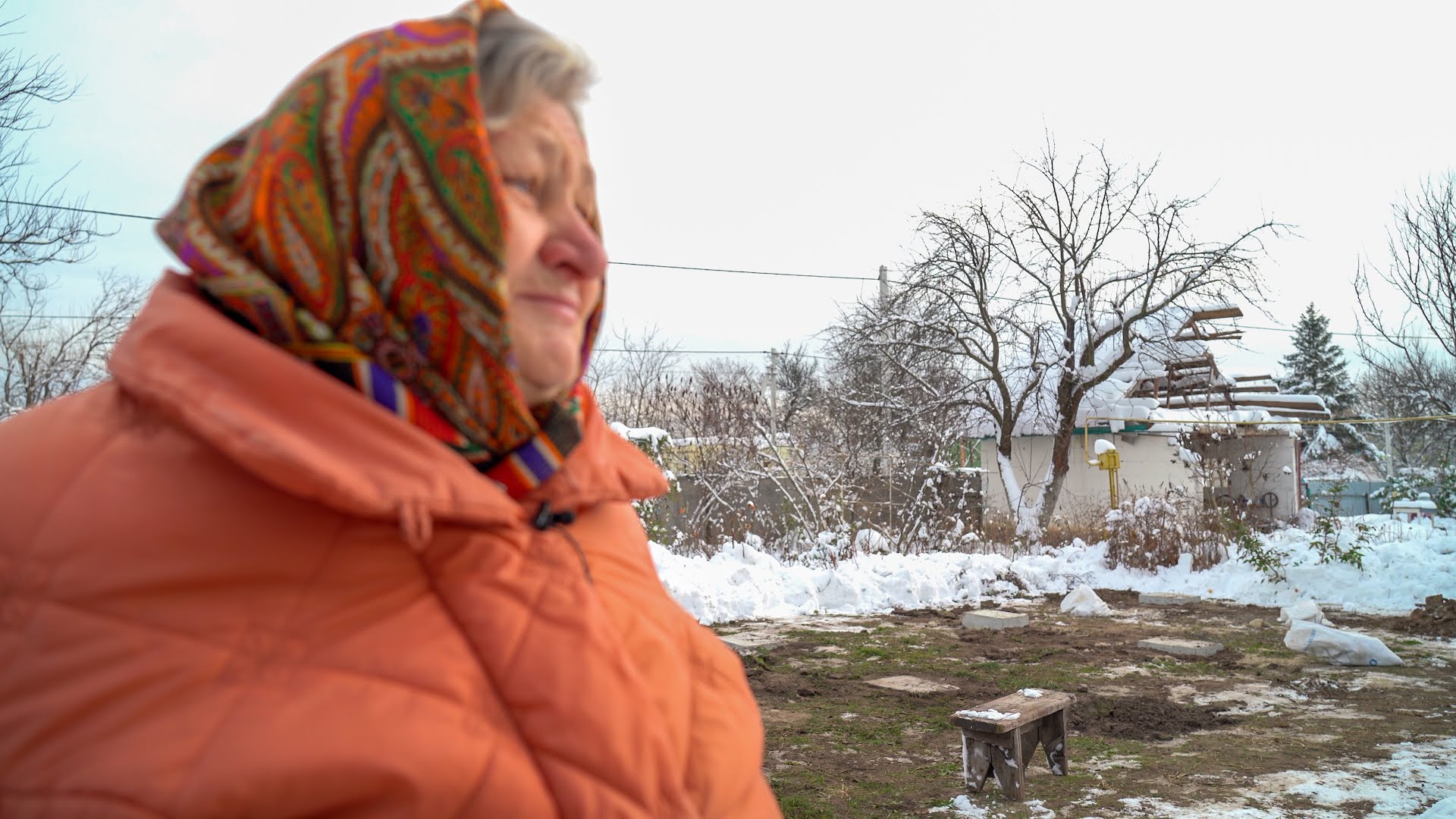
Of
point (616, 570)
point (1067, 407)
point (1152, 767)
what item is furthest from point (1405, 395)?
point (616, 570)

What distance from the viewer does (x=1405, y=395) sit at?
2623cm

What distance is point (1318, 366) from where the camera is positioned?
4338 cm

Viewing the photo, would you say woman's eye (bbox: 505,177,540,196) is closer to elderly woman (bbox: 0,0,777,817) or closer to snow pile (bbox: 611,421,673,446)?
elderly woman (bbox: 0,0,777,817)

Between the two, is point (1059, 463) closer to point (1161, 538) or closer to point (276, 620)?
point (1161, 538)

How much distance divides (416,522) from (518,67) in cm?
63

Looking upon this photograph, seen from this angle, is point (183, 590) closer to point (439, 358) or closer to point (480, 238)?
point (439, 358)

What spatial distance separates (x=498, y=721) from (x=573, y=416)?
18.1 inches

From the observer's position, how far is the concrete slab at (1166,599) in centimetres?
1105

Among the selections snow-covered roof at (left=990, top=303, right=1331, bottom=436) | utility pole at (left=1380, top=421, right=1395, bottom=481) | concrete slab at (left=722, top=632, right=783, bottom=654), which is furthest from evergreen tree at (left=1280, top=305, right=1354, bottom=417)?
concrete slab at (left=722, top=632, right=783, bottom=654)

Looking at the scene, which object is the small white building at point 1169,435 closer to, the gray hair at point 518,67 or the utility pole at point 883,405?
the utility pole at point 883,405

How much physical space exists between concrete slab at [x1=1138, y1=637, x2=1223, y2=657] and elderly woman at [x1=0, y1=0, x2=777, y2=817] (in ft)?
26.3

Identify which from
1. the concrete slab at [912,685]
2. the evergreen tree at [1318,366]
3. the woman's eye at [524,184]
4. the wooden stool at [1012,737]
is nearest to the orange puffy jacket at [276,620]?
the woman's eye at [524,184]

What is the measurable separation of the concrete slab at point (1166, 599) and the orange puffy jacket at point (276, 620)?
11.3 metres

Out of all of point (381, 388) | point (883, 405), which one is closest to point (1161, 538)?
point (883, 405)
